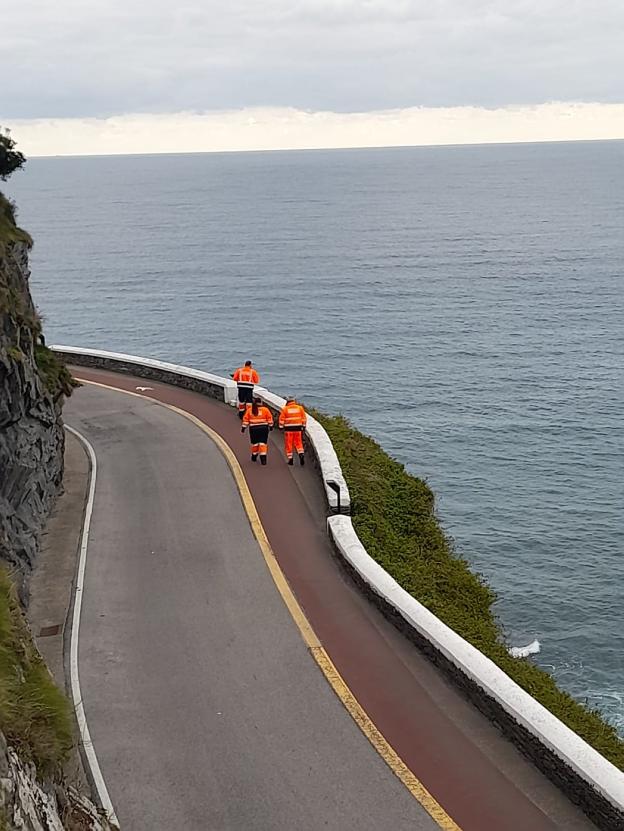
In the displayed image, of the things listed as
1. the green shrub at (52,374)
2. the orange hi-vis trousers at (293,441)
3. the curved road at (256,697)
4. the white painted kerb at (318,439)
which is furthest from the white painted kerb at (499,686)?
the green shrub at (52,374)

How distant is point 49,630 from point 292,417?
6.80m

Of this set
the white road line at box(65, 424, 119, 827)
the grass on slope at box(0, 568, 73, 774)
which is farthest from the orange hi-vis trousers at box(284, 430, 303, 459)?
the grass on slope at box(0, 568, 73, 774)

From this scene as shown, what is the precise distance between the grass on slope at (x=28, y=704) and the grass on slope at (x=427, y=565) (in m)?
5.52

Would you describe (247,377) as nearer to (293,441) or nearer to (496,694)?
(293,441)

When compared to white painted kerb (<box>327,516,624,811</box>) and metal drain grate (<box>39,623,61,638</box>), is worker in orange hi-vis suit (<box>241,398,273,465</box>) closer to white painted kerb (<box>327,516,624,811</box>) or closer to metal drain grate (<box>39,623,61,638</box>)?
white painted kerb (<box>327,516,624,811</box>)

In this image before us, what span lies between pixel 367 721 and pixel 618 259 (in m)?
81.4

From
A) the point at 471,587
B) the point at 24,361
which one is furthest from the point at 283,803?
the point at 24,361

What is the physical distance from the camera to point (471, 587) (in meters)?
15.2

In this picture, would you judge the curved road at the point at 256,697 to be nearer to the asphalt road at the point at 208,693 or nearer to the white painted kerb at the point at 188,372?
the asphalt road at the point at 208,693

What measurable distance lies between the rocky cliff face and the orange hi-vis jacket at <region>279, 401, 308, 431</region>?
14.8ft

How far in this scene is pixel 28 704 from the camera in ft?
24.2

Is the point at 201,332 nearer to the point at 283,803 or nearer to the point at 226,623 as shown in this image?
the point at 226,623

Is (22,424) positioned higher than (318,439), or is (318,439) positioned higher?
(22,424)

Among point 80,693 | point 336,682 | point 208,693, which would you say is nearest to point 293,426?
point 336,682
